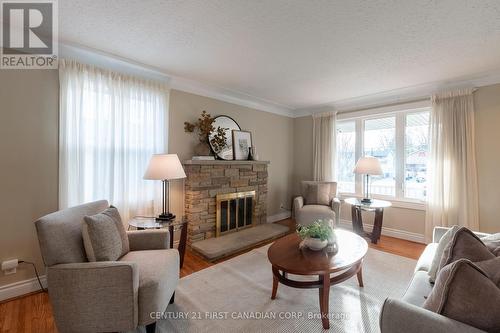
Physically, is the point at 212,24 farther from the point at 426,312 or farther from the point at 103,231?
the point at 426,312

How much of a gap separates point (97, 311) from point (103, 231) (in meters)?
0.49

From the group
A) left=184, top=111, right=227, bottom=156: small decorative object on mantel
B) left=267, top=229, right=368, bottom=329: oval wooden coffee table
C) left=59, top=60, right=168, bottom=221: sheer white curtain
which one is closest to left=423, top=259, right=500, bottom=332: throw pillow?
left=267, top=229, right=368, bottom=329: oval wooden coffee table

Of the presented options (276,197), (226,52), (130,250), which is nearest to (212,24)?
(226,52)

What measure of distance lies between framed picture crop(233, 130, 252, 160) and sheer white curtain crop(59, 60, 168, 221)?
48.0 inches

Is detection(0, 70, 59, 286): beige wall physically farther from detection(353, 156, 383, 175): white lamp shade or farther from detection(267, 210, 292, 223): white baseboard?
detection(353, 156, 383, 175): white lamp shade

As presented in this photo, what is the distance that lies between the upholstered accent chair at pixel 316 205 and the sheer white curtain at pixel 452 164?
4.45ft

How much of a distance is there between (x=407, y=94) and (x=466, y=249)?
317 centimetres

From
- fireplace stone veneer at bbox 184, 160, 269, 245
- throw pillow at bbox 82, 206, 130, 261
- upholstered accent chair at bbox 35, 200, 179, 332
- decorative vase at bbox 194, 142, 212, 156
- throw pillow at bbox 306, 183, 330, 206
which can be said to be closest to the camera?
upholstered accent chair at bbox 35, 200, 179, 332

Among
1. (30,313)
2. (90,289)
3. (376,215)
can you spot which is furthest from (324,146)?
(30,313)

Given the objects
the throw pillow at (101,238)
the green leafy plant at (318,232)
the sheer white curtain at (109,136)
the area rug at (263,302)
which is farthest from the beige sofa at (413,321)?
the sheer white curtain at (109,136)

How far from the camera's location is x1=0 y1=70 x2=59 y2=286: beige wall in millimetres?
2045

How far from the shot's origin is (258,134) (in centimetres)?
445

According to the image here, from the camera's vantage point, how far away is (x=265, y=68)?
9.36 ft

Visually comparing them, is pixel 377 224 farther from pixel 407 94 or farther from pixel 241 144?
pixel 241 144
